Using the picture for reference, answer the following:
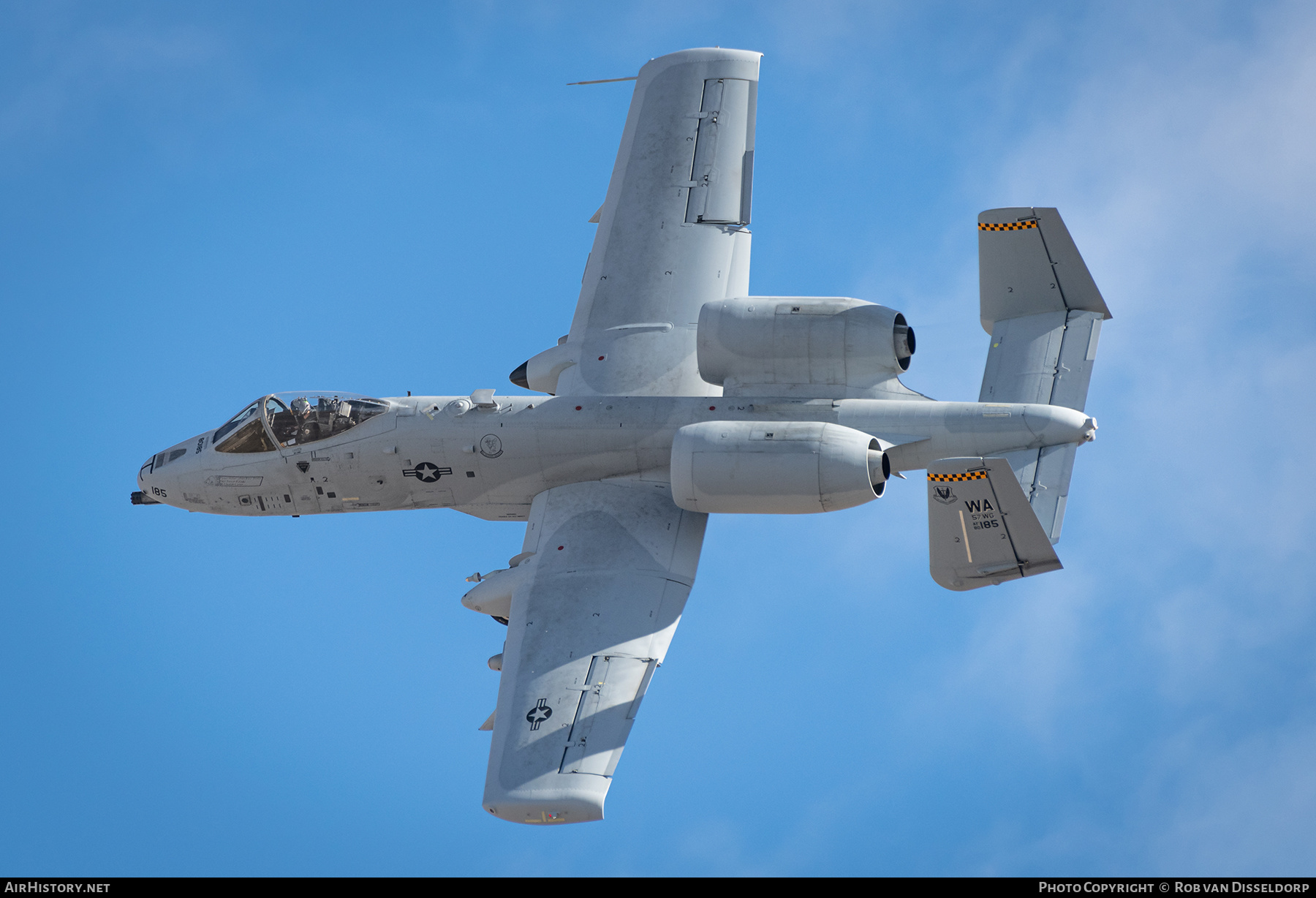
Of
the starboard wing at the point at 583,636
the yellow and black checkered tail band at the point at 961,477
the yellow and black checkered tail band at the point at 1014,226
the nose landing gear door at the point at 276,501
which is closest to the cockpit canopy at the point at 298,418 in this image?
the nose landing gear door at the point at 276,501

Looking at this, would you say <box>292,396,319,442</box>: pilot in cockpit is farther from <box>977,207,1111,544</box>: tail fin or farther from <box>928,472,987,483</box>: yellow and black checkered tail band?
<box>977,207,1111,544</box>: tail fin

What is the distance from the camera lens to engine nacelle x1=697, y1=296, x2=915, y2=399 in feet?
79.7

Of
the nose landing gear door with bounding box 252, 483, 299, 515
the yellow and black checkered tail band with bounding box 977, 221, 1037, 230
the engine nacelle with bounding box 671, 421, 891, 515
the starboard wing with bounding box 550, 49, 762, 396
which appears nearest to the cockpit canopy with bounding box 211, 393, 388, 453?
the nose landing gear door with bounding box 252, 483, 299, 515

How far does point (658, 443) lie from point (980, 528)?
5256mm

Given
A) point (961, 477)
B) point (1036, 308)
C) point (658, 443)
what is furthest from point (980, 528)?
point (658, 443)

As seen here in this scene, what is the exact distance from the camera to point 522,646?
918 inches

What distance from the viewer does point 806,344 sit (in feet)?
79.9

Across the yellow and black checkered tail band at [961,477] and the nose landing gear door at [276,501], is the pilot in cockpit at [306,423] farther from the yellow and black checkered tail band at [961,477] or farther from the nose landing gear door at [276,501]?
the yellow and black checkered tail band at [961,477]

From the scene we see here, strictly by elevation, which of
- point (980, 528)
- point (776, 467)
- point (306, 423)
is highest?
point (306, 423)

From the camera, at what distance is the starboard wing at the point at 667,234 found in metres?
26.1

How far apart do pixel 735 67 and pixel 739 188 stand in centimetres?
236

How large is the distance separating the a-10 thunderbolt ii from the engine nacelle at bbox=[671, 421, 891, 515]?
1.2 inches

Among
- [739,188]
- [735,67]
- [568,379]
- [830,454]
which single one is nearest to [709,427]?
[830,454]

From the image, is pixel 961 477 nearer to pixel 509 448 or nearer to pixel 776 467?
pixel 776 467
